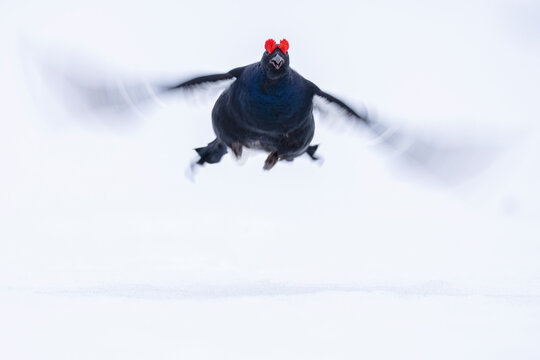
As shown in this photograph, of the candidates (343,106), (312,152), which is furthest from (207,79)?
(312,152)

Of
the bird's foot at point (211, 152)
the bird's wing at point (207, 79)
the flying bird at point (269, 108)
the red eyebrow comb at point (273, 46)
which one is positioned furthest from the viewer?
the bird's foot at point (211, 152)

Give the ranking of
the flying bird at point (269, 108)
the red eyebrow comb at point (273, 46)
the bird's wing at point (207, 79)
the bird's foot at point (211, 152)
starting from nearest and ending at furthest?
the red eyebrow comb at point (273, 46) < the flying bird at point (269, 108) < the bird's wing at point (207, 79) < the bird's foot at point (211, 152)

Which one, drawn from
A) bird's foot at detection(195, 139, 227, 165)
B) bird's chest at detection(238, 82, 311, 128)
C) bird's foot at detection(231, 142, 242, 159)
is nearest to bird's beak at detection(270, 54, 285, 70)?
bird's chest at detection(238, 82, 311, 128)

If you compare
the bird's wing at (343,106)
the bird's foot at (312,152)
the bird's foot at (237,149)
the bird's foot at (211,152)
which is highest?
the bird's wing at (343,106)

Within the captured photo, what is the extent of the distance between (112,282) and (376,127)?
7.43 ft

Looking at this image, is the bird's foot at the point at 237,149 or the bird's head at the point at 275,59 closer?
the bird's head at the point at 275,59

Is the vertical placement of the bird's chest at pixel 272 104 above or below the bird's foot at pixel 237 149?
above

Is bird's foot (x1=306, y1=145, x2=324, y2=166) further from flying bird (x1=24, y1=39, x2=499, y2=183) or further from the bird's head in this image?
the bird's head

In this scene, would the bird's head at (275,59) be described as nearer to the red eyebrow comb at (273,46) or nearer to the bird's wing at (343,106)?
the red eyebrow comb at (273,46)

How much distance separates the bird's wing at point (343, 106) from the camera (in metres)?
6.66

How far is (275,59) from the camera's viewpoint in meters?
6.13

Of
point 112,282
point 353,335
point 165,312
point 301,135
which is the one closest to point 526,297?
point 353,335

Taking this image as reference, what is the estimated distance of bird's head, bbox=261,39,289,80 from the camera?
6.14 meters

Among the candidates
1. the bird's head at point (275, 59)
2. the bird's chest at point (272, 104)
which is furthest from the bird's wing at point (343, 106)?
the bird's head at point (275, 59)
